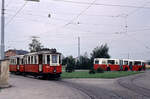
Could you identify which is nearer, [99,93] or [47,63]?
[99,93]

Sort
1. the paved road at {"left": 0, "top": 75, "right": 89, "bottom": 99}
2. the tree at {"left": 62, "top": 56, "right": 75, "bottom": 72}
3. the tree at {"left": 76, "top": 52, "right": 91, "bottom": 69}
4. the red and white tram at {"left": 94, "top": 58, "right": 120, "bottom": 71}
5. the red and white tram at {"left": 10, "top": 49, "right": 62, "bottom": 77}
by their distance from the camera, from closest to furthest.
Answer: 1. the paved road at {"left": 0, "top": 75, "right": 89, "bottom": 99}
2. the red and white tram at {"left": 10, "top": 49, "right": 62, "bottom": 77}
3. the tree at {"left": 62, "top": 56, "right": 75, "bottom": 72}
4. the red and white tram at {"left": 94, "top": 58, "right": 120, "bottom": 71}
5. the tree at {"left": 76, "top": 52, "right": 91, "bottom": 69}

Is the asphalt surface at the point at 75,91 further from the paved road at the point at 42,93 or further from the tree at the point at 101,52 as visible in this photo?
the tree at the point at 101,52

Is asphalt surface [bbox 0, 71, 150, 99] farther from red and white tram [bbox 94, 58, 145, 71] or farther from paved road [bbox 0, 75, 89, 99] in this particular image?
red and white tram [bbox 94, 58, 145, 71]

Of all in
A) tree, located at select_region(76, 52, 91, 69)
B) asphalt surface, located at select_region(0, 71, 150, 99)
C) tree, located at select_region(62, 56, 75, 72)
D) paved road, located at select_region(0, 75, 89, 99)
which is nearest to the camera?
paved road, located at select_region(0, 75, 89, 99)

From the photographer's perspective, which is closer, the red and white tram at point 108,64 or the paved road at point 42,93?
the paved road at point 42,93

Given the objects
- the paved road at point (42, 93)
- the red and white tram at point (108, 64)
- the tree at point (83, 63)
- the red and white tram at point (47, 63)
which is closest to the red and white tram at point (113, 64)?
the red and white tram at point (108, 64)

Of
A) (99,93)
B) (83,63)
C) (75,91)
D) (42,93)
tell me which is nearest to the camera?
(42,93)

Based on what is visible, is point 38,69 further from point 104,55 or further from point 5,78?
point 104,55

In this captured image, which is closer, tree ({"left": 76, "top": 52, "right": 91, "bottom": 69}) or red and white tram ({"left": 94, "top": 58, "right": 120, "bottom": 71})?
red and white tram ({"left": 94, "top": 58, "right": 120, "bottom": 71})

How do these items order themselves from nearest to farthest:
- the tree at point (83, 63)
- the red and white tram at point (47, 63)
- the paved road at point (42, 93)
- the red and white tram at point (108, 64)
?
the paved road at point (42, 93) → the red and white tram at point (47, 63) → the red and white tram at point (108, 64) → the tree at point (83, 63)

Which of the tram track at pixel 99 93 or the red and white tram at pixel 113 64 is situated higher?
the red and white tram at pixel 113 64

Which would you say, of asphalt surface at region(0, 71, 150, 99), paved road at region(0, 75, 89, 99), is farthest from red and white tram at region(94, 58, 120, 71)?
paved road at region(0, 75, 89, 99)

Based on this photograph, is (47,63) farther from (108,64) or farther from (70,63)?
(70,63)

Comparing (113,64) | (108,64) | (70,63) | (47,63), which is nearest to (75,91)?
(47,63)
